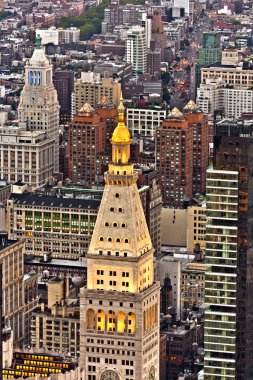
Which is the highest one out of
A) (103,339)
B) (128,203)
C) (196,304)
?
(128,203)

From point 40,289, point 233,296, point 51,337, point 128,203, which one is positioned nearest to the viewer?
point 128,203

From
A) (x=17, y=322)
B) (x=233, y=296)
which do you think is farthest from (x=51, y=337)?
(x=233, y=296)

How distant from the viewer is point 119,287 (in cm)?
13375

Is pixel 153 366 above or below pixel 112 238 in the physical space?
below

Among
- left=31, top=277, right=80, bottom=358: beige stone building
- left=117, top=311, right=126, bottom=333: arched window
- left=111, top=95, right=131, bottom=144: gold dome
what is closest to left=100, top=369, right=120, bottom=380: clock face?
left=117, top=311, right=126, bottom=333: arched window

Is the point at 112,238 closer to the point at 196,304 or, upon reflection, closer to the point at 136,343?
the point at 136,343

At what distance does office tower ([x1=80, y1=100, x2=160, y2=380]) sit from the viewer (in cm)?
13288

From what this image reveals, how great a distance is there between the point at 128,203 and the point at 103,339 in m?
8.29

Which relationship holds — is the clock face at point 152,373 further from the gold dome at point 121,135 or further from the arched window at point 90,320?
the gold dome at point 121,135

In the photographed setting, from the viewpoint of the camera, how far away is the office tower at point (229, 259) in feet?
459

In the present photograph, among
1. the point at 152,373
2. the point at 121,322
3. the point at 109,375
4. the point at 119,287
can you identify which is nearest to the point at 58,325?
the point at 152,373

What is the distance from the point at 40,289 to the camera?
7407 inches

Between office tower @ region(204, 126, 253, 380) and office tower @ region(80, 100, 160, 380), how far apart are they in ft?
21.1

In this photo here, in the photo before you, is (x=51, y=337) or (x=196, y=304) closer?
(x=51, y=337)
